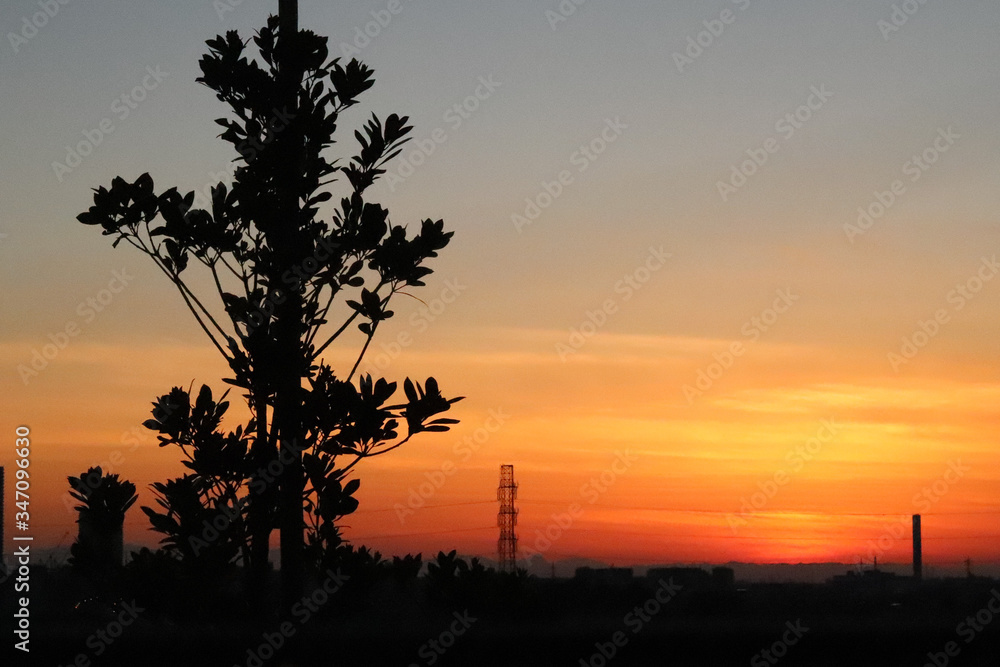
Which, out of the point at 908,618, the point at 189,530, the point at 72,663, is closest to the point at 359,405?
the point at 189,530

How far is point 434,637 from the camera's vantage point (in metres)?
9.12

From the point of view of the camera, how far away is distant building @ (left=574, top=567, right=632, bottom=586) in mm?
18341

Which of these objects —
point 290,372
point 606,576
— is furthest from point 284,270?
point 606,576

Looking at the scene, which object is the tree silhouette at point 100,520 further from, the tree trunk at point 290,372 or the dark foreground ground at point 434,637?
the tree trunk at point 290,372

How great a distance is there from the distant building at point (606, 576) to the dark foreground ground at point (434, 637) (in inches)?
266

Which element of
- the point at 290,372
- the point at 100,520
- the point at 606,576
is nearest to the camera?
the point at 290,372

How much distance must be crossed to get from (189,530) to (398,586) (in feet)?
6.20

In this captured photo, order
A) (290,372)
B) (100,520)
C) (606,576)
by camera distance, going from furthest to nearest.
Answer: (606,576) < (100,520) < (290,372)

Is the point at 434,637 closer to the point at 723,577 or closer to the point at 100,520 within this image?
the point at 100,520

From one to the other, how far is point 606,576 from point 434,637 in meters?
12.3

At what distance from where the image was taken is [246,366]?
26.5 ft

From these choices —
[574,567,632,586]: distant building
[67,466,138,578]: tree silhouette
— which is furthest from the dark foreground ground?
[574,567,632,586]: distant building

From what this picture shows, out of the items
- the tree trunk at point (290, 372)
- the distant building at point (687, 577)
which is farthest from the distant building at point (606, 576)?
the tree trunk at point (290, 372)

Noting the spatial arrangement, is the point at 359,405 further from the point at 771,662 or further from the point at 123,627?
the point at 771,662
